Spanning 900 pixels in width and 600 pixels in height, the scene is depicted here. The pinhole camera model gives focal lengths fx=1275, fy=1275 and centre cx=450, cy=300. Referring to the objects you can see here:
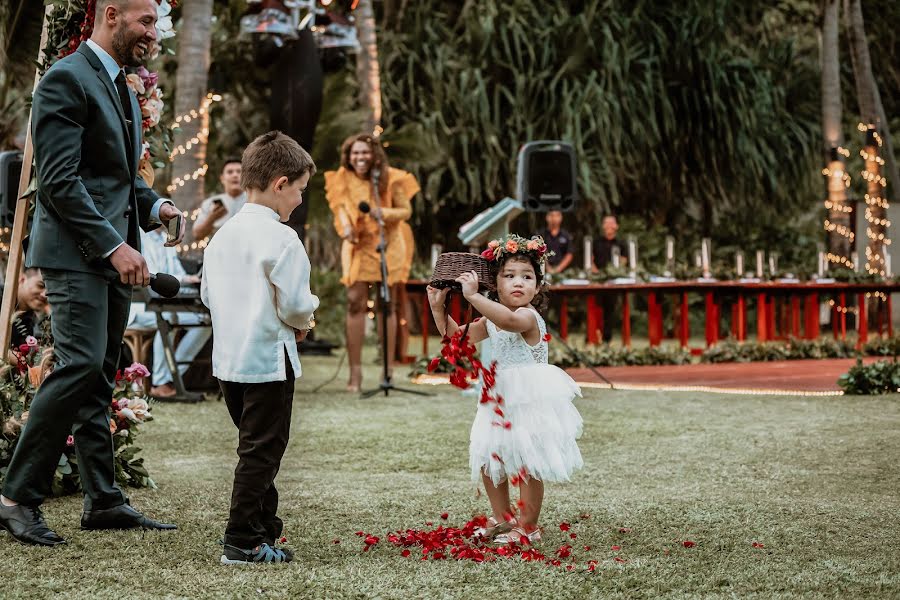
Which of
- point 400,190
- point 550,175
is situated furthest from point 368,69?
point 400,190

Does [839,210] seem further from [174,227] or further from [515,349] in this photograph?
[174,227]

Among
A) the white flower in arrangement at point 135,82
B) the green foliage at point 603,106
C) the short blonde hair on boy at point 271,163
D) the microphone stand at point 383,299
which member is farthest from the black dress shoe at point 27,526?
the green foliage at point 603,106

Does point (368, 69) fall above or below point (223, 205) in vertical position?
above

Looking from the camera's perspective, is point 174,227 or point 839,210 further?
point 839,210

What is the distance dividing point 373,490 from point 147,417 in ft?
2.99

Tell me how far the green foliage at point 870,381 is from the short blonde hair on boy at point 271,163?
5.81 metres

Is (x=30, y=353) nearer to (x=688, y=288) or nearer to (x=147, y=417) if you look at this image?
(x=147, y=417)

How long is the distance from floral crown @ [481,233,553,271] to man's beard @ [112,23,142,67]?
1.26 metres

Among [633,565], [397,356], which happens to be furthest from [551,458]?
[397,356]

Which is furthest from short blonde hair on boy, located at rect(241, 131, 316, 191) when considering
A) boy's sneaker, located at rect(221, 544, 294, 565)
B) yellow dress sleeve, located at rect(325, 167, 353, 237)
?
yellow dress sleeve, located at rect(325, 167, 353, 237)

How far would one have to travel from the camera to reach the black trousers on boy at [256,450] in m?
3.49

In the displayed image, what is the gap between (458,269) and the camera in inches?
156

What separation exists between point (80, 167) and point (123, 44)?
0.40 meters

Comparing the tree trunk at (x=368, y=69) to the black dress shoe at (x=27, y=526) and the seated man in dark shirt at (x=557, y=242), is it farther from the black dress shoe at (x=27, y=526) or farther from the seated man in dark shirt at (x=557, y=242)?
the black dress shoe at (x=27, y=526)
